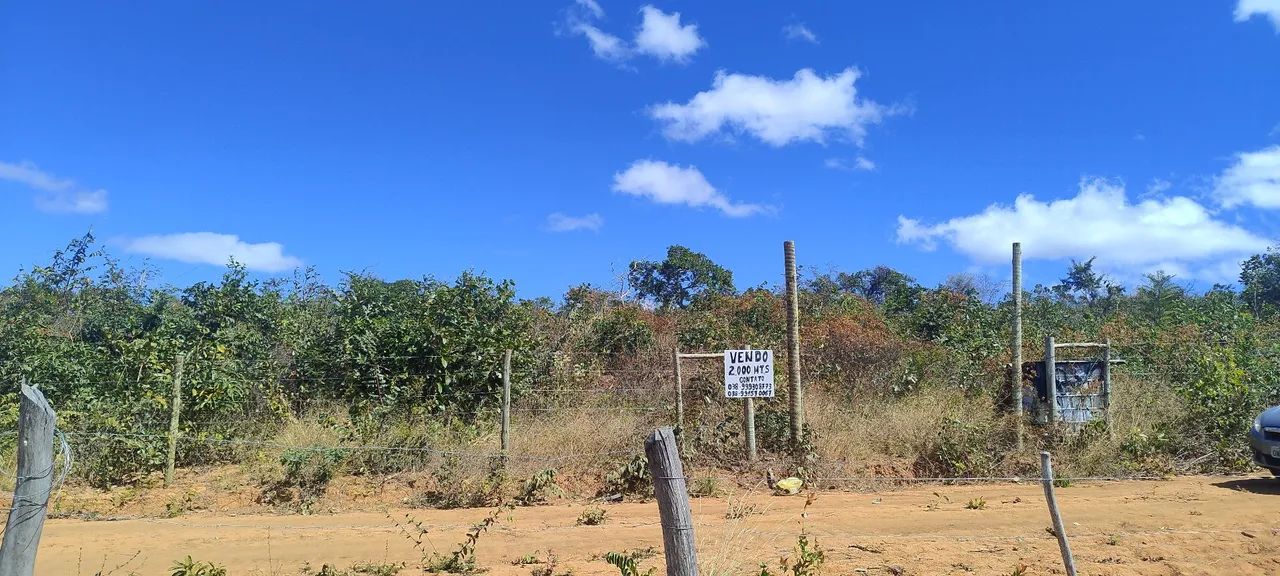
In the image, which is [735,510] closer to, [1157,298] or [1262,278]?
[1157,298]

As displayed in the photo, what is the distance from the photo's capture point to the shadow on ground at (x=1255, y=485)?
923 cm

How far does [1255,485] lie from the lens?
9.55 m

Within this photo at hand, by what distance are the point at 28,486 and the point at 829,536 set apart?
18.9 feet

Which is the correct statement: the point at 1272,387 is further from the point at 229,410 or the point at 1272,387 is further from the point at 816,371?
the point at 229,410

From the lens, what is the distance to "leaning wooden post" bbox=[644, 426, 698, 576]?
391 centimetres

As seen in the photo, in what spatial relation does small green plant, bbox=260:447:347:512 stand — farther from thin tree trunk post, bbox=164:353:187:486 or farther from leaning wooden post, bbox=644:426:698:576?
leaning wooden post, bbox=644:426:698:576

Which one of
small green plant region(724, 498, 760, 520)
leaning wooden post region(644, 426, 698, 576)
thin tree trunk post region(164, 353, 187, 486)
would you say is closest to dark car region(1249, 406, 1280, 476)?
small green plant region(724, 498, 760, 520)

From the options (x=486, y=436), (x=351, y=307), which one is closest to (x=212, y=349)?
(x=351, y=307)

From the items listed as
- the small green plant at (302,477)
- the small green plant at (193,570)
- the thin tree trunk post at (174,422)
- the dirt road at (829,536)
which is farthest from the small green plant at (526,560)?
the thin tree trunk post at (174,422)

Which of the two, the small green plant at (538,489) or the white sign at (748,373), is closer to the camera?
the small green plant at (538,489)

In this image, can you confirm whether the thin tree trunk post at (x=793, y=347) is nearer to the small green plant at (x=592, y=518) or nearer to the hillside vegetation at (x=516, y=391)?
the hillside vegetation at (x=516, y=391)

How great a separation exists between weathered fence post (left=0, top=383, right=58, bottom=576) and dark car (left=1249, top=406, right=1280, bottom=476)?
433 inches

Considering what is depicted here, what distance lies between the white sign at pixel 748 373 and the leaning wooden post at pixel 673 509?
21.4 ft

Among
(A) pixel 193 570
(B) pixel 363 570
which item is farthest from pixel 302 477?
(B) pixel 363 570
